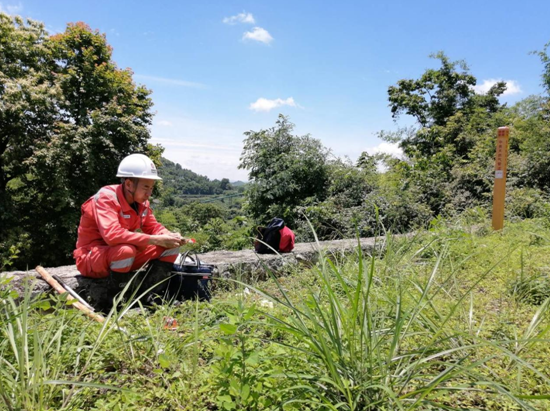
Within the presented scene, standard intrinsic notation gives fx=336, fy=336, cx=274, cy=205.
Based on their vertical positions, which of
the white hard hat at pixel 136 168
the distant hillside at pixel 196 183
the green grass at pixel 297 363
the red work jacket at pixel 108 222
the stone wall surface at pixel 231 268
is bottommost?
the stone wall surface at pixel 231 268

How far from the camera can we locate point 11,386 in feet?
3.84

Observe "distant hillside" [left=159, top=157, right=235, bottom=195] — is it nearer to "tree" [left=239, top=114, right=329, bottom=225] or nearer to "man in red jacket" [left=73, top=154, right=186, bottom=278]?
"tree" [left=239, top=114, right=329, bottom=225]

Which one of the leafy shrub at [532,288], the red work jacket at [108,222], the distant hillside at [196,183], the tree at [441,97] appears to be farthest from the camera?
the distant hillside at [196,183]

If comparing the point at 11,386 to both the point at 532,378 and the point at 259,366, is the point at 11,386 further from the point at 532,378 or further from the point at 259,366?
the point at 532,378

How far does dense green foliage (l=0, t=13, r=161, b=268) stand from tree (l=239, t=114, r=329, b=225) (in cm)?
645

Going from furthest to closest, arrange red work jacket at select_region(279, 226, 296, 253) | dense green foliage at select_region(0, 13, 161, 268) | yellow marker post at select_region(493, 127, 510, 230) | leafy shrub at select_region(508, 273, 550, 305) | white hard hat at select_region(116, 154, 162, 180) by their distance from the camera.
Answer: dense green foliage at select_region(0, 13, 161, 268), yellow marker post at select_region(493, 127, 510, 230), red work jacket at select_region(279, 226, 296, 253), white hard hat at select_region(116, 154, 162, 180), leafy shrub at select_region(508, 273, 550, 305)

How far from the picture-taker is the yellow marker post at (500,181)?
5.20 meters

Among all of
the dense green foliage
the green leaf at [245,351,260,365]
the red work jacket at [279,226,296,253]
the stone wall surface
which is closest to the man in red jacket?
the stone wall surface

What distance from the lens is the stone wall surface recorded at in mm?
3033

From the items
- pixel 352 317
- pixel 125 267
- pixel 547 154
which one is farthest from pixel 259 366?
pixel 547 154

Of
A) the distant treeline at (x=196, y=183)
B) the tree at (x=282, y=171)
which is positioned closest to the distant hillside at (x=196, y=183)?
the distant treeline at (x=196, y=183)

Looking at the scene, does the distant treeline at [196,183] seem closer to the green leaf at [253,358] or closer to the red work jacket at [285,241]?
the red work jacket at [285,241]

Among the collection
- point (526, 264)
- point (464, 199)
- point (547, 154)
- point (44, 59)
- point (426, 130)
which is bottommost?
point (526, 264)

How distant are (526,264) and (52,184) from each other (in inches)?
542
